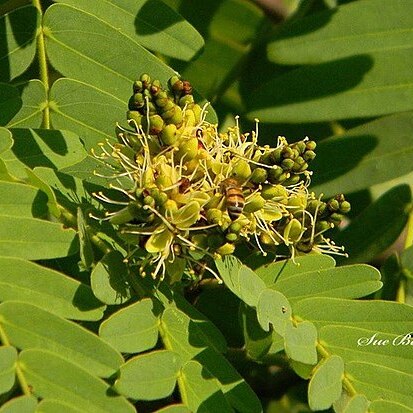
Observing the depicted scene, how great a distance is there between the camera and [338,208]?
6.89ft

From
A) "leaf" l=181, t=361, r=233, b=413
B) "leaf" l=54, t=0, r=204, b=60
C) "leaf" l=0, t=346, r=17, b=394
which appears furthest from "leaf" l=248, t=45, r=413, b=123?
"leaf" l=0, t=346, r=17, b=394

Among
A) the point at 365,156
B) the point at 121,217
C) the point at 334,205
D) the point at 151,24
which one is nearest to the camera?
the point at 121,217

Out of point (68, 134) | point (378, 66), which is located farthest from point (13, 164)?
point (378, 66)

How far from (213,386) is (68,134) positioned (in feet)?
2.21

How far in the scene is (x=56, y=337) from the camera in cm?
179

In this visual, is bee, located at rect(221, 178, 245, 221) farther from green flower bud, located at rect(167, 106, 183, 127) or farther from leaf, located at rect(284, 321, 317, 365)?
leaf, located at rect(284, 321, 317, 365)

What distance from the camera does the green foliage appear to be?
1.79m

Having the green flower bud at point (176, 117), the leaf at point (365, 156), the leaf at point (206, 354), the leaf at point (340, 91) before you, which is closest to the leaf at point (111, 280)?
the leaf at point (206, 354)

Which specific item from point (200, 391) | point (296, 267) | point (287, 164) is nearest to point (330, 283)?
point (296, 267)

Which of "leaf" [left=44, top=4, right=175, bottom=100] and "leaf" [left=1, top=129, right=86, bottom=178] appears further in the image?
"leaf" [left=44, top=4, right=175, bottom=100]

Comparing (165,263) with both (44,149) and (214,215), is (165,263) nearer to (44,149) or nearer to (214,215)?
(214,215)

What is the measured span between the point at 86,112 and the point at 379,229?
1.01 metres

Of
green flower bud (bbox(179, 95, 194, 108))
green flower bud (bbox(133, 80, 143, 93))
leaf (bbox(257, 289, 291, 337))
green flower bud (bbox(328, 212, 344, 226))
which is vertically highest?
green flower bud (bbox(133, 80, 143, 93))

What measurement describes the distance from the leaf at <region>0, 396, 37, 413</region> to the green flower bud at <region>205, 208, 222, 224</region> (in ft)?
1.76
